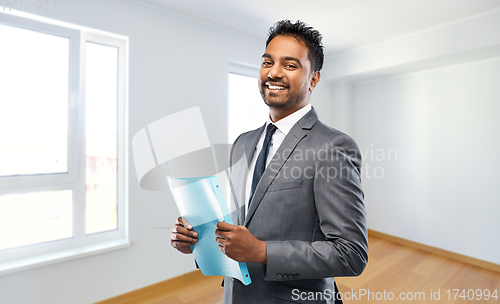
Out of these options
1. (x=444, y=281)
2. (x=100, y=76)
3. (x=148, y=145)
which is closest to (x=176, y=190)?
(x=148, y=145)

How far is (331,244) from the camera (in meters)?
0.78

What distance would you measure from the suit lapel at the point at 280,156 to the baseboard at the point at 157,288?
2086 mm

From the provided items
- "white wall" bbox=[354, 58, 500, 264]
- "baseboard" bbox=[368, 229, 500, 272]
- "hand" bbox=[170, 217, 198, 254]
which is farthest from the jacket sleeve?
"baseboard" bbox=[368, 229, 500, 272]

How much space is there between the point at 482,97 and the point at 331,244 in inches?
138

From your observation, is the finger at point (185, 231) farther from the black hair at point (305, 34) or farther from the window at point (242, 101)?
the window at point (242, 101)

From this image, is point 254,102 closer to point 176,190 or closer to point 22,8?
point 22,8

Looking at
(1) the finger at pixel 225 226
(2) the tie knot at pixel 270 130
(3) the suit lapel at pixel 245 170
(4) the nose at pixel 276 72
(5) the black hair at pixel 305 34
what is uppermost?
(5) the black hair at pixel 305 34

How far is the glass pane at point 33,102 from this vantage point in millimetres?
1997

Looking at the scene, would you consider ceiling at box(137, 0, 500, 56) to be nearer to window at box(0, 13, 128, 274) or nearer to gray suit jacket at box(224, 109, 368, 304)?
window at box(0, 13, 128, 274)

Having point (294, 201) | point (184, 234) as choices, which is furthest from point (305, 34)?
point (184, 234)

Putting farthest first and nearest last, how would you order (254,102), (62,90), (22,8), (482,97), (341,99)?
(341,99) → (254,102) → (482,97) → (62,90) → (22,8)

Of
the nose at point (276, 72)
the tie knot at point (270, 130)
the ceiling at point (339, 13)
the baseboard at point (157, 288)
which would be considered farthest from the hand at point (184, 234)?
the ceiling at point (339, 13)

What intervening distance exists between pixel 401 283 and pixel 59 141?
136 inches

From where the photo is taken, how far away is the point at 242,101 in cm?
342
